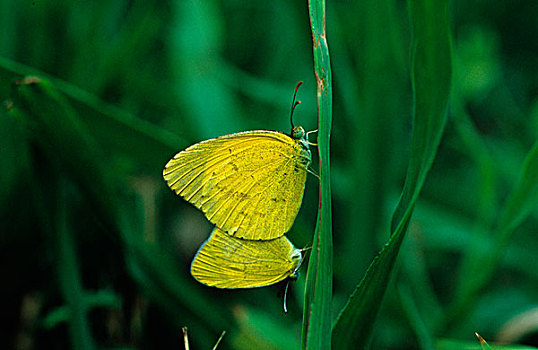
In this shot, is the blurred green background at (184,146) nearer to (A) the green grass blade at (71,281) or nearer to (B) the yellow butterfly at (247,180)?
(A) the green grass blade at (71,281)

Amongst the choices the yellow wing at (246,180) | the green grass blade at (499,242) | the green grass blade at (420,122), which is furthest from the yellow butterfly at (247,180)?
the green grass blade at (499,242)

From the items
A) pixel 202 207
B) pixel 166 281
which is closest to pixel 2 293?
pixel 166 281

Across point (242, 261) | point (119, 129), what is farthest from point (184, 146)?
point (242, 261)

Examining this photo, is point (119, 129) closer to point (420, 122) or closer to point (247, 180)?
point (247, 180)

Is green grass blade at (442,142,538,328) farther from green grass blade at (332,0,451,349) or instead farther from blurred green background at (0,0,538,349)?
green grass blade at (332,0,451,349)

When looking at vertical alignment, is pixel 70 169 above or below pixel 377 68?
below

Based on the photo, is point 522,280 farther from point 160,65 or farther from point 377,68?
point 160,65
